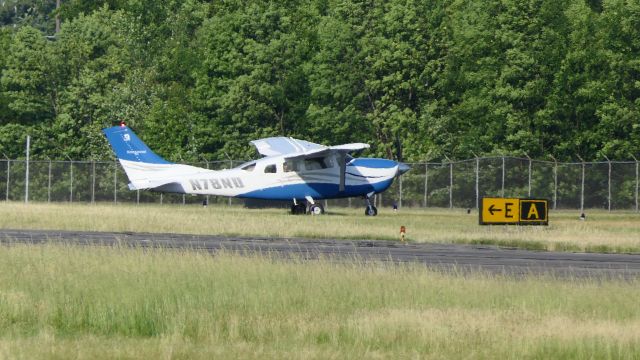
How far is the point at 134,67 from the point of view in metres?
102

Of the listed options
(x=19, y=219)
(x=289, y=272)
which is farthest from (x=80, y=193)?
(x=289, y=272)

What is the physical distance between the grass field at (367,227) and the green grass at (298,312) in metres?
13.5

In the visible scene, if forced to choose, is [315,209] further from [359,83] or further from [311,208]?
[359,83]

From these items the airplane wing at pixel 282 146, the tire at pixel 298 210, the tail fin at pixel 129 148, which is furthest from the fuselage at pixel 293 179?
the airplane wing at pixel 282 146

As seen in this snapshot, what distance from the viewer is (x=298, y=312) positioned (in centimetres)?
2009

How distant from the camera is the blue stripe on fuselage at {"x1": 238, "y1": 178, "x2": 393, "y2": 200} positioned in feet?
193

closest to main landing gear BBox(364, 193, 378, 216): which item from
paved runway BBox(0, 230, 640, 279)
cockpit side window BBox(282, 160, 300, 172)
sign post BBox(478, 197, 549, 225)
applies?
cockpit side window BBox(282, 160, 300, 172)

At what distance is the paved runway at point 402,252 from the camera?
2939cm

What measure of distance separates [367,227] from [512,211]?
4.97m

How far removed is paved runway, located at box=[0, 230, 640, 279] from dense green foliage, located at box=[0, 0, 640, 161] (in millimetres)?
36265

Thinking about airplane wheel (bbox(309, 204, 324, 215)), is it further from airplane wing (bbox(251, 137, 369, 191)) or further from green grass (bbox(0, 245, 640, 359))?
green grass (bbox(0, 245, 640, 359))

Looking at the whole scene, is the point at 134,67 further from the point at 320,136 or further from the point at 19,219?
the point at 19,219

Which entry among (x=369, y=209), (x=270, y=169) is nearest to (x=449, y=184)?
(x=369, y=209)

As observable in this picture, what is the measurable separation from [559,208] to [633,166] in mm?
3995
